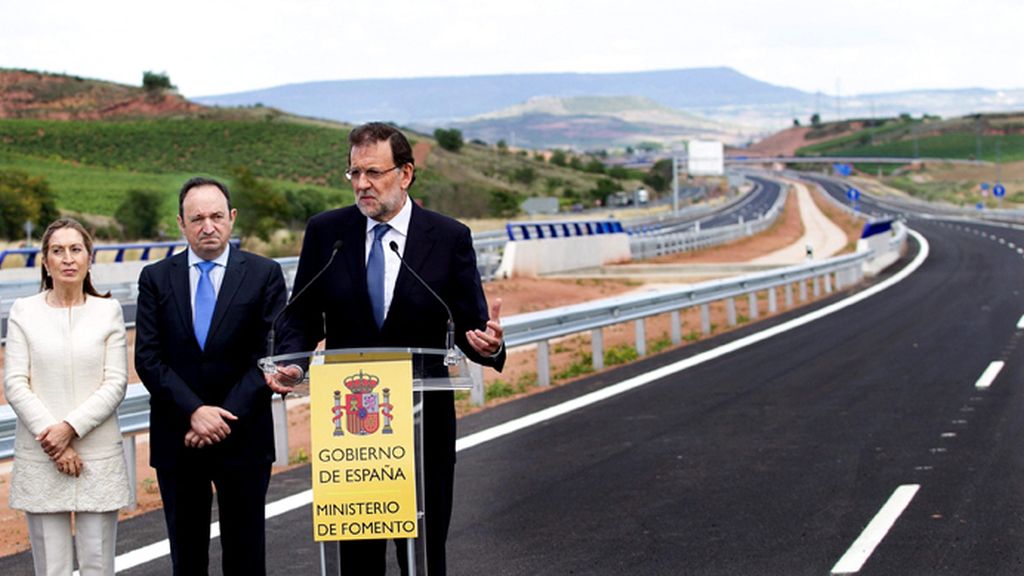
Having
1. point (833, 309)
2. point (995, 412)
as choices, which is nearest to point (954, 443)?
point (995, 412)

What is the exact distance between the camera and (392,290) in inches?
234

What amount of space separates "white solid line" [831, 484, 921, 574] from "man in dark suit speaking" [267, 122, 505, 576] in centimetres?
280

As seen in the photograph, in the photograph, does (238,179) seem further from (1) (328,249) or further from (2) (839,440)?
(1) (328,249)

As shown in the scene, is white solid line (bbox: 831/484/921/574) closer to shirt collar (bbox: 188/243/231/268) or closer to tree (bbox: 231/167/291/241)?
shirt collar (bbox: 188/243/231/268)

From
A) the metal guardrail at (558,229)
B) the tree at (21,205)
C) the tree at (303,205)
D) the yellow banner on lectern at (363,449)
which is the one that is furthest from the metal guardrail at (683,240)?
the yellow banner on lectern at (363,449)

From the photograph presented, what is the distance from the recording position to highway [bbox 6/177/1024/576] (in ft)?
27.7

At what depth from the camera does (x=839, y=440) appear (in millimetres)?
12453

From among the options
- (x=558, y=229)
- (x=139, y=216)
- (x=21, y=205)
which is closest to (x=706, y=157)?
(x=139, y=216)

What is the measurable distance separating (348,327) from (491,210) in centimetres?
10550

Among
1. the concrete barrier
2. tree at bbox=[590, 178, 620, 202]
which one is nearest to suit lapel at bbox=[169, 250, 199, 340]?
the concrete barrier

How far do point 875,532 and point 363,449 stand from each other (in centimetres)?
435

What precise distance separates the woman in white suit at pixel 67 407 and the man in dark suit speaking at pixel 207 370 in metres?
0.22

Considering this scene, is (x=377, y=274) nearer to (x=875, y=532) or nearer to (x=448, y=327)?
(x=448, y=327)

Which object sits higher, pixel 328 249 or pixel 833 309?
pixel 328 249
